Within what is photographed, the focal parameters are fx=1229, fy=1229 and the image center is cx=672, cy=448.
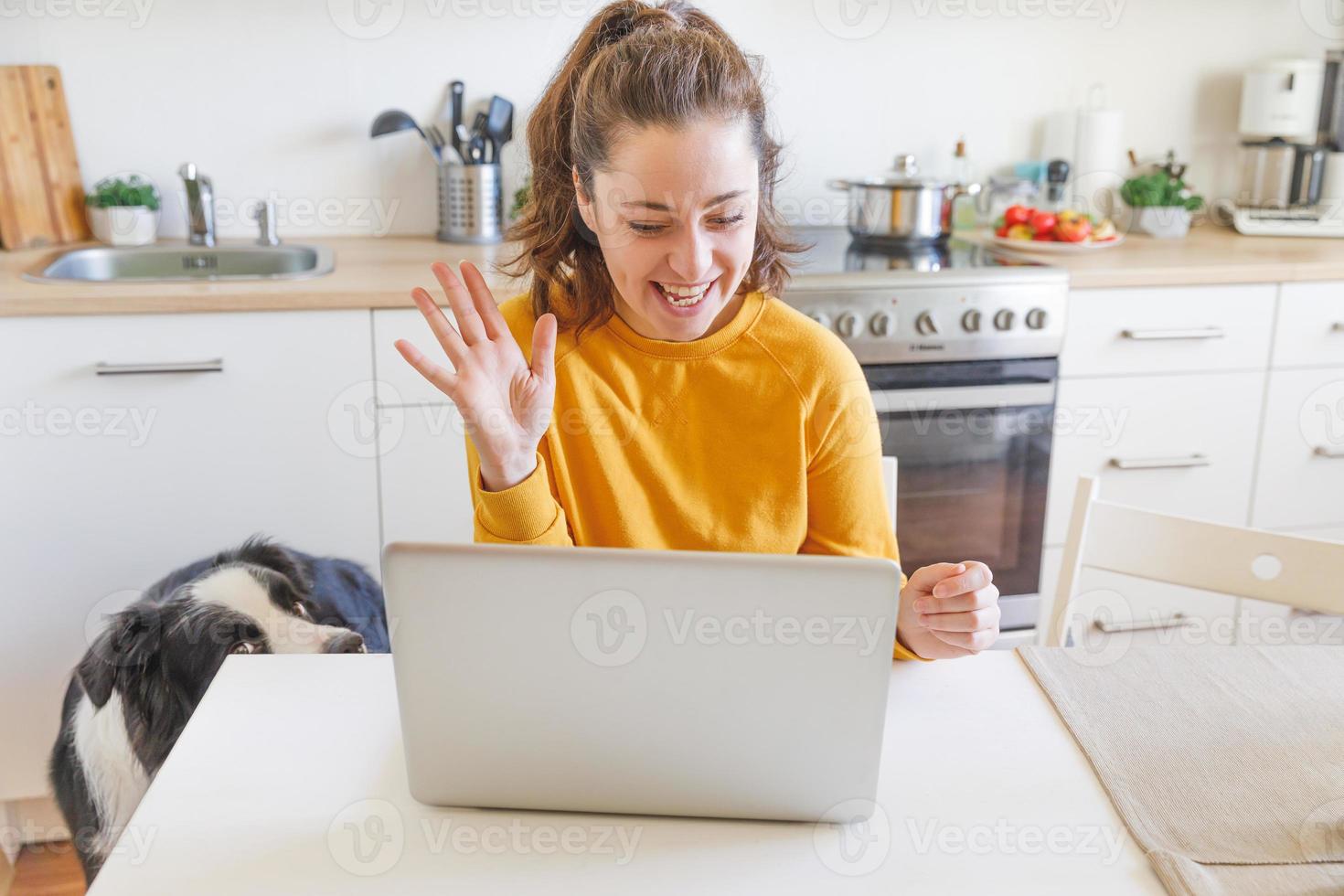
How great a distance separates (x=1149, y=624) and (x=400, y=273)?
1.69 m

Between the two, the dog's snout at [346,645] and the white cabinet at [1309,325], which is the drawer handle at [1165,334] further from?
the dog's snout at [346,645]

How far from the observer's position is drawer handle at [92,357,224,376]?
2051mm

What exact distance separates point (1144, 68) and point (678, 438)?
212 cm

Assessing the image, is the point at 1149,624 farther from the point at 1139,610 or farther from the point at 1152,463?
the point at 1152,463

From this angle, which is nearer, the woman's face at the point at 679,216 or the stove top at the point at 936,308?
the woman's face at the point at 679,216

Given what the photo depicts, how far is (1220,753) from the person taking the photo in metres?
1.01

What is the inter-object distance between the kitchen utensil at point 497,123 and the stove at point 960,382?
706 millimetres

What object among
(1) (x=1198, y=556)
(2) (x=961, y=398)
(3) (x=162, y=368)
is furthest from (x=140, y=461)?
(1) (x=1198, y=556)

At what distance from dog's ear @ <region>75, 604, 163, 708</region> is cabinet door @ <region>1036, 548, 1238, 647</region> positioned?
5.63ft

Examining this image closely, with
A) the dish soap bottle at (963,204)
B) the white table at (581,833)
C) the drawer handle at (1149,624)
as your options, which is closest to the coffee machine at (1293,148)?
the dish soap bottle at (963,204)

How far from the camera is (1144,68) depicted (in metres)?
2.90

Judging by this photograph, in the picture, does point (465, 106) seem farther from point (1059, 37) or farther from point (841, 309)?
point (1059, 37)

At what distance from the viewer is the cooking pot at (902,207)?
253cm

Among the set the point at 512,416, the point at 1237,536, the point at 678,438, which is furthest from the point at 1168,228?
the point at 512,416
